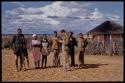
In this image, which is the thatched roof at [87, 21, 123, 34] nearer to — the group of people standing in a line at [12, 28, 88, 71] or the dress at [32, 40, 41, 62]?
the group of people standing in a line at [12, 28, 88, 71]

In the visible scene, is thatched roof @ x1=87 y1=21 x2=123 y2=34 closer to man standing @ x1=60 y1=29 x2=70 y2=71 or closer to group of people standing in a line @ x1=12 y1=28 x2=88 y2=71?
group of people standing in a line @ x1=12 y1=28 x2=88 y2=71

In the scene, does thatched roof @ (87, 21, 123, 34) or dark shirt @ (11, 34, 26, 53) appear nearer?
dark shirt @ (11, 34, 26, 53)

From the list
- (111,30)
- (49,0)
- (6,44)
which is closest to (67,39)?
(49,0)

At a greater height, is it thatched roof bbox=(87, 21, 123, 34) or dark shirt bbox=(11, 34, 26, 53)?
thatched roof bbox=(87, 21, 123, 34)

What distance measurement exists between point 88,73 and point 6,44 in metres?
22.7

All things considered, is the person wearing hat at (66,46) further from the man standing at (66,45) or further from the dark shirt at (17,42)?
the dark shirt at (17,42)

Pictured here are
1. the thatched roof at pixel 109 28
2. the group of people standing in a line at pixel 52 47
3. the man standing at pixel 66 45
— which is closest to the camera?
the man standing at pixel 66 45

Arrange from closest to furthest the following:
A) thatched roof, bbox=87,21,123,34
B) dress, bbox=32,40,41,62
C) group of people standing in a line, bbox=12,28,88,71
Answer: group of people standing in a line, bbox=12,28,88,71
dress, bbox=32,40,41,62
thatched roof, bbox=87,21,123,34

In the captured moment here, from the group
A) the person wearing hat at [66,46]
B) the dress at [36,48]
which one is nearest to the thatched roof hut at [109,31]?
the dress at [36,48]

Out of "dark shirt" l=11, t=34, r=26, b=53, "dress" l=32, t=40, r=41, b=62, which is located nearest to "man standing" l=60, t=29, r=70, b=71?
"dress" l=32, t=40, r=41, b=62

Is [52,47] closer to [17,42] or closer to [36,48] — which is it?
[36,48]

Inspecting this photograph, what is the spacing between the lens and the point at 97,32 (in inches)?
1319

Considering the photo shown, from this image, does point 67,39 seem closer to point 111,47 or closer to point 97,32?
point 111,47

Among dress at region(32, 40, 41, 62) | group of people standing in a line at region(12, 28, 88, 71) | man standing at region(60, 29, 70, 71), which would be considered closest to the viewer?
man standing at region(60, 29, 70, 71)
